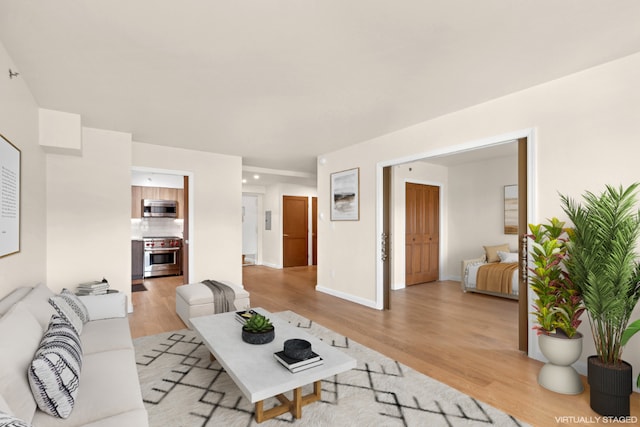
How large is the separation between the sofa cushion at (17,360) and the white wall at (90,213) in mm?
2727

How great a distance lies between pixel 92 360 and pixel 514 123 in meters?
3.90

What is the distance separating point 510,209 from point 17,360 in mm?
6797

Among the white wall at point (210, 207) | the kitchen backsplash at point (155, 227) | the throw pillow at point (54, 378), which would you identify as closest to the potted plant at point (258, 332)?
the throw pillow at point (54, 378)

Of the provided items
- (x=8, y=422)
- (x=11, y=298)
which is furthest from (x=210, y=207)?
(x=8, y=422)

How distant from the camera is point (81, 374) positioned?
1816 millimetres

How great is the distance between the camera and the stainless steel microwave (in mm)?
7164

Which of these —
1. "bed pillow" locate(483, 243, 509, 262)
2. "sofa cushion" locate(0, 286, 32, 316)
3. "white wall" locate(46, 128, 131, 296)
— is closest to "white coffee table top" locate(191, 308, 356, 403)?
"sofa cushion" locate(0, 286, 32, 316)

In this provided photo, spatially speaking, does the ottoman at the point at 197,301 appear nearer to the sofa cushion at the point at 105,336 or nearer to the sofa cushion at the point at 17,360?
the sofa cushion at the point at 105,336

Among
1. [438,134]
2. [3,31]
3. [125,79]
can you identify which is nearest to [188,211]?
[125,79]

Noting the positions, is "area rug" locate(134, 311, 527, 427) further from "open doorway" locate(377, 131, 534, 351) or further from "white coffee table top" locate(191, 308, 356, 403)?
"open doorway" locate(377, 131, 534, 351)

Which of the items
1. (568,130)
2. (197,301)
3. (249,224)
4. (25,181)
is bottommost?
(197,301)

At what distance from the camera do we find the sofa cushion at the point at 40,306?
2039 mm

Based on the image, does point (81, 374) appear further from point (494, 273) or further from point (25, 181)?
point (494, 273)

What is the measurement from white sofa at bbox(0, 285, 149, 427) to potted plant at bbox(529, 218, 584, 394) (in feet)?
8.93
